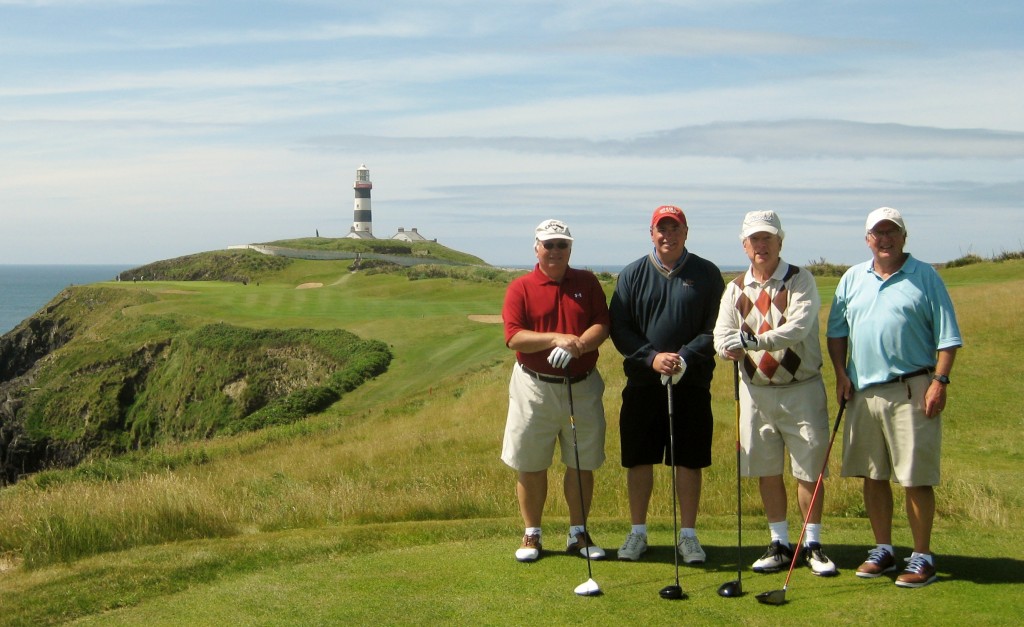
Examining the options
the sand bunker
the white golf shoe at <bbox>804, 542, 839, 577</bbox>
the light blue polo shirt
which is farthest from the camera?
the sand bunker

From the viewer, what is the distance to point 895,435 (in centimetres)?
623

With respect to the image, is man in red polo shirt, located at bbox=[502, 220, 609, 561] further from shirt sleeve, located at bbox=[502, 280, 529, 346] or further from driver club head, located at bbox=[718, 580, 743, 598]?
driver club head, located at bbox=[718, 580, 743, 598]

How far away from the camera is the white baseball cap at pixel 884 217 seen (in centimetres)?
620

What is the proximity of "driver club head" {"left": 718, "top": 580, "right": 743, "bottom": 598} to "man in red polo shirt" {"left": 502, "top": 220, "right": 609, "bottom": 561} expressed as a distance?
1071 mm

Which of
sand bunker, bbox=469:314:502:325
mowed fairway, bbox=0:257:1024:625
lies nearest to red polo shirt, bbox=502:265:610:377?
mowed fairway, bbox=0:257:1024:625

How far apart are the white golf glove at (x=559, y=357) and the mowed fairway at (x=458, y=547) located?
136 centimetres

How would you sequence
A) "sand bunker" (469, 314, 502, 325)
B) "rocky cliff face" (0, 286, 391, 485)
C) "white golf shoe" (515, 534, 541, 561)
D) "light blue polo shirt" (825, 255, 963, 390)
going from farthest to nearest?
"sand bunker" (469, 314, 502, 325) < "rocky cliff face" (0, 286, 391, 485) < "white golf shoe" (515, 534, 541, 561) < "light blue polo shirt" (825, 255, 963, 390)

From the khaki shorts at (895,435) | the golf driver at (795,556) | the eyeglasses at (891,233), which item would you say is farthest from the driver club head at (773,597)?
the eyeglasses at (891,233)

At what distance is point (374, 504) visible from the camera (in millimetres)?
9562

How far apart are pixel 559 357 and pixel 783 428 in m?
1.52

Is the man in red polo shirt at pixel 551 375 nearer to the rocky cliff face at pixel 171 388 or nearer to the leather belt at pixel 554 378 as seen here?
the leather belt at pixel 554 378

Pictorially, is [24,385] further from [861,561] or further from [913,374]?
[913,374]

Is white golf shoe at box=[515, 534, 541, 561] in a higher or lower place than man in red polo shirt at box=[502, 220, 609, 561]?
lower

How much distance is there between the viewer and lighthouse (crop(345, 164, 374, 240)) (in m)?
128
